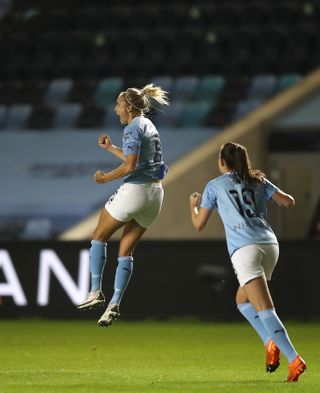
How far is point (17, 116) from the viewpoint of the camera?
20.3 metres

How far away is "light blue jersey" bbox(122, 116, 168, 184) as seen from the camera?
9.23 metres

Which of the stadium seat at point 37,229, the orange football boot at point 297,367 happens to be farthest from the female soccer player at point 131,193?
the stadium seat at point 37,229

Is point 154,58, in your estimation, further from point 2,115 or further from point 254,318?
point 254,318

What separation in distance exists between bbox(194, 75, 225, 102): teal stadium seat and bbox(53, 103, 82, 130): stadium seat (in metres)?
2.04

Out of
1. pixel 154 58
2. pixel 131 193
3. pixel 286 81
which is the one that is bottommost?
pixel 131 193

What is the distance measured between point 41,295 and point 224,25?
789cm

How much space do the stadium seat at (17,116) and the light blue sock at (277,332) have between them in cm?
1252

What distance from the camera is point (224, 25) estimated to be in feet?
69.5

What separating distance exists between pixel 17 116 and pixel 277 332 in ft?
42.3

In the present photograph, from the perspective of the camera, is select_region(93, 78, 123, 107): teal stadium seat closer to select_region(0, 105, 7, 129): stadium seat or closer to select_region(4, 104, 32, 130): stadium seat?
select_region(4, 104, 32, 130): stadium seat

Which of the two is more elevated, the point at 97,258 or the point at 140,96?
the point at 140,96

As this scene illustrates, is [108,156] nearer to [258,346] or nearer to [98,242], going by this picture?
[258,346]

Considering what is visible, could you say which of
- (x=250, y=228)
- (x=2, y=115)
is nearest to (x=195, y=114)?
(x=2, y=115)

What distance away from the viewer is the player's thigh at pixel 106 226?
9.56 meters
